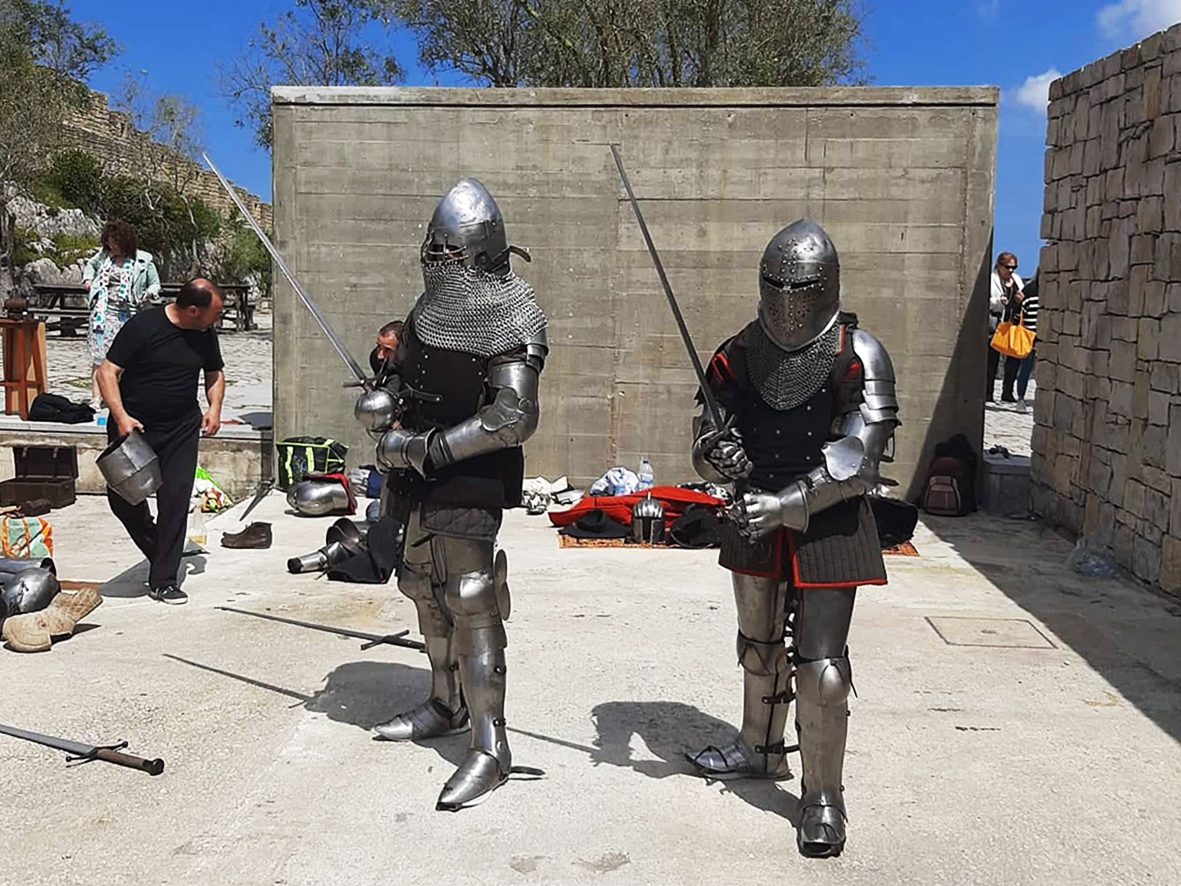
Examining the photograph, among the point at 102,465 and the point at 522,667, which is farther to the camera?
the point at 102,465

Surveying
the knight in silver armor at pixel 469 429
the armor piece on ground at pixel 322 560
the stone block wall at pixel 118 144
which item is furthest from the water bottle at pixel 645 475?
the stone block wall at pixel 118 144

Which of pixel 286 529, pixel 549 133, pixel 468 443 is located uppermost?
pixel 549 133

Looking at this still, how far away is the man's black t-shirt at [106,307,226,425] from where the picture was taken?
231 inches

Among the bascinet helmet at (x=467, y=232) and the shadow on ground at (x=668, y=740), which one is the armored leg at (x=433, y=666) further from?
the bascinet helmet at (x=467, y=232)

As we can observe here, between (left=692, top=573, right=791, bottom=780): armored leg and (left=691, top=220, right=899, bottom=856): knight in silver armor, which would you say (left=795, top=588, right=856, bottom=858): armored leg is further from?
(left=692, top=573, right=791, bottom=780): armored leg

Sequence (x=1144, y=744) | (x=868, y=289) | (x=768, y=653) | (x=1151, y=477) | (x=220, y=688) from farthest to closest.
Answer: (x=868, y=289) < (x=1151, y=477) < (x=220, y=688) < (x=1144, y=744) < (x=768, y=653)

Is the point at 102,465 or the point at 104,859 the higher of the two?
the point at 102,465

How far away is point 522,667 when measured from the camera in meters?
5.07

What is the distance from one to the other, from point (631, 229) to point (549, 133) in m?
0.97

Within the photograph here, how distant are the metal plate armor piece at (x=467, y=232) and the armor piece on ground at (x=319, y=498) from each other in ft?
15.3

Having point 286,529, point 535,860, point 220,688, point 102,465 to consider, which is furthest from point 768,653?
point 286,529

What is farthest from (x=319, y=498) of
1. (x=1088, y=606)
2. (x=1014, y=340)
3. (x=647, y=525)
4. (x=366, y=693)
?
(x=1014, y=340)

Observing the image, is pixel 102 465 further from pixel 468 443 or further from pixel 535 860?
pixel 535 860

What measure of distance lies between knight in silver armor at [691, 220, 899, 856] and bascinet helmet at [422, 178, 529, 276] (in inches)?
36.1
